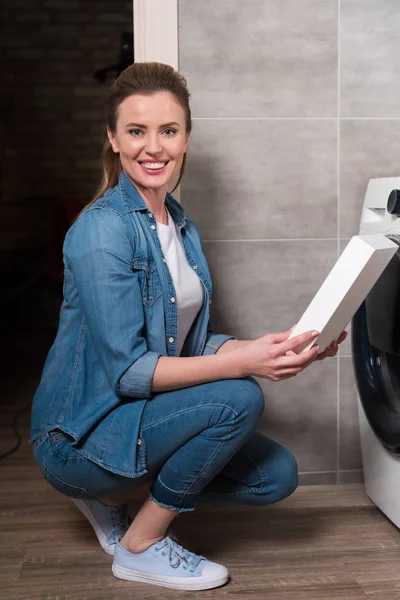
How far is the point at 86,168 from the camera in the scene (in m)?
5.70

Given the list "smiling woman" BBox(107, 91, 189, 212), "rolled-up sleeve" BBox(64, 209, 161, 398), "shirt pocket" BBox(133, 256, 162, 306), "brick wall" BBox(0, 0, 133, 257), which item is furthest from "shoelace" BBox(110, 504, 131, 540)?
"brick wall" BBox(0, 0, 133, 257)

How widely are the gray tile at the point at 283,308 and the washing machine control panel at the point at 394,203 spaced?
1.27ft

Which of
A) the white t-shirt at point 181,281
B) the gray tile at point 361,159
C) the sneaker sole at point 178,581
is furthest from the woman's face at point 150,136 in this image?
the sneaker sole at point 178,581

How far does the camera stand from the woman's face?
65.1 inches

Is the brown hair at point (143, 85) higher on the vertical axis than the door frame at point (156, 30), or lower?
lower

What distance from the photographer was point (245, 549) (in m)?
1.87

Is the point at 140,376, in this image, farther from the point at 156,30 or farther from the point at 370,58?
the point at 370,58

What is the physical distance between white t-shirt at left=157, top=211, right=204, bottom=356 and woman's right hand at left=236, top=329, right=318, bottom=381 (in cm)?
24

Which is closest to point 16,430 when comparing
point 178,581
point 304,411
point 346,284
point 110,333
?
point 304,411

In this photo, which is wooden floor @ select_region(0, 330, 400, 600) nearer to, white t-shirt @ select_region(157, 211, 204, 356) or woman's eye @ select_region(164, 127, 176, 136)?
white t-shirt @ select_region(157, 211, 204, 356)

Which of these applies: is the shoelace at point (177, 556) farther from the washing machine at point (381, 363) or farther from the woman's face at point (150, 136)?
the woman's face at point (150, 136)

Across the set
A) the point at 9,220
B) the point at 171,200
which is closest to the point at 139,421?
the point at 171,200

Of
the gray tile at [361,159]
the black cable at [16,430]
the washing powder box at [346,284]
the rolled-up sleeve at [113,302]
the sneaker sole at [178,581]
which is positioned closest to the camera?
the washing powder box at [346,284]

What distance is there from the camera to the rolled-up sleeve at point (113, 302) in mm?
1559
